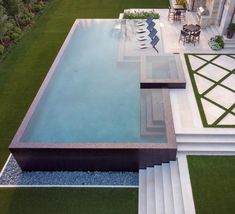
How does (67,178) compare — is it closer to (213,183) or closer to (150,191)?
(150,191)

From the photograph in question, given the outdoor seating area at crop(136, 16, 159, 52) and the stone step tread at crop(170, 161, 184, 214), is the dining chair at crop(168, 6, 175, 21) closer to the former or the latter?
the outdoor seating area at crop(136, 16, 159, 52)

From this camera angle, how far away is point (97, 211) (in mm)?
9555

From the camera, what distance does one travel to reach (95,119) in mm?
11891

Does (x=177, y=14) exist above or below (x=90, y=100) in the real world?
above

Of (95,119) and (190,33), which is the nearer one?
(95,119)

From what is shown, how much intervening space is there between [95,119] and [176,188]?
181 inches

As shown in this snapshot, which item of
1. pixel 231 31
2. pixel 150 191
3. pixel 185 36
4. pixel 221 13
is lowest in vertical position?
pixel 150 191

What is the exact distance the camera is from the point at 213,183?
9305mm

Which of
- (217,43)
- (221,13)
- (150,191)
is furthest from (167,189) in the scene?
(221,13)

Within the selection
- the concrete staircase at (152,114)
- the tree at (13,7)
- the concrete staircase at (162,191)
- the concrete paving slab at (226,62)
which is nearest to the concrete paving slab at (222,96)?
the concrete paving slab at (226,62)

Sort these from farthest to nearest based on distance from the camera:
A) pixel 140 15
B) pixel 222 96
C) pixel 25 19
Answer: pixel 25 19, pixel 140 15, pixel 222 96

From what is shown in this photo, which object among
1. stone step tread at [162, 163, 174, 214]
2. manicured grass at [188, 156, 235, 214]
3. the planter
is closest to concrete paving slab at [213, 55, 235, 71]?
the planter

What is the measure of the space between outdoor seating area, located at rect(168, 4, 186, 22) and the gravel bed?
540 inches

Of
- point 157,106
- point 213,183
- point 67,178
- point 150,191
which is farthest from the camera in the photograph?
point 157,106
